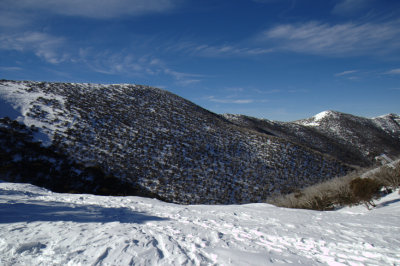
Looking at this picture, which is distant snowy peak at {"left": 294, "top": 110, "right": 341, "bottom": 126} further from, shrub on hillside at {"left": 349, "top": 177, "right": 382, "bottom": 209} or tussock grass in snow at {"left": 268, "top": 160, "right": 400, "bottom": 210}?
shrub on hillside at {"left": 349, "top": 177, "right": 382, "bottom": 209}

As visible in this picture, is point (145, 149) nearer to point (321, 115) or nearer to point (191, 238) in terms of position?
point (191, 238)

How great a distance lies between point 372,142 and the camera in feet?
170

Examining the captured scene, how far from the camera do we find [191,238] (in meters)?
4.18

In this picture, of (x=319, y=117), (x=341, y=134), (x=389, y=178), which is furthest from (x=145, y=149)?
(x=319, y=117)

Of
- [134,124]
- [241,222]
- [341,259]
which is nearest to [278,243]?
[341,259]

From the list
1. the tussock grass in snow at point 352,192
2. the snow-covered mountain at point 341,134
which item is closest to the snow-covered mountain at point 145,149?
the tussock grass in snow at point 352,192

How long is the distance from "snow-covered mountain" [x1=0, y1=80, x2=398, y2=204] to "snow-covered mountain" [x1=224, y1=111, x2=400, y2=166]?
708 inches

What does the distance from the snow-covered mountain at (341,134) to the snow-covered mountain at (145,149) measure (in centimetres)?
1798

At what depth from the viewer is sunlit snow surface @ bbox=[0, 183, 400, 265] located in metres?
3.25

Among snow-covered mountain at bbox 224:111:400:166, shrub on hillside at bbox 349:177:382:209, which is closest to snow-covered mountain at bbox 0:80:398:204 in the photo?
shrub on hillside at bbox 349:177:382:209

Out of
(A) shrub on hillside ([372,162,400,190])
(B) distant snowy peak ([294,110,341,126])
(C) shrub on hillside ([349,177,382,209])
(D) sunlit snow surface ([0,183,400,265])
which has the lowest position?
(D) sunlit snow surface ([0,183,400,265])

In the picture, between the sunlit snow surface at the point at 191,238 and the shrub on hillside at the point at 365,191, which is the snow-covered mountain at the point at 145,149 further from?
the shrub on hillside at the point at 365,191

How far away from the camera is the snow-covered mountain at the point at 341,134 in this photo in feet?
137

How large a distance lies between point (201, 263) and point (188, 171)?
44.9ft
